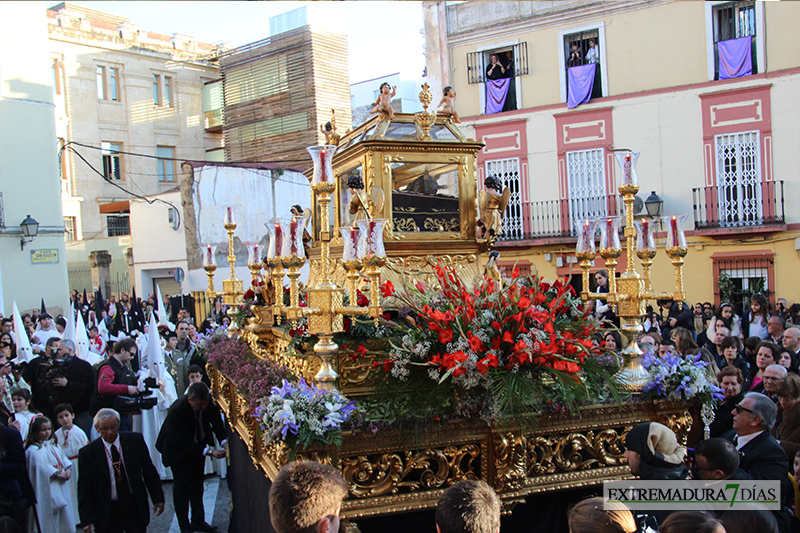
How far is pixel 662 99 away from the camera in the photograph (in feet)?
44.1

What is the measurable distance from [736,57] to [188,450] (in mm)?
12635

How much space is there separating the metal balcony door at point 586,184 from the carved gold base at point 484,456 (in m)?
10.8

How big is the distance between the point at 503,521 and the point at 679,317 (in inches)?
224

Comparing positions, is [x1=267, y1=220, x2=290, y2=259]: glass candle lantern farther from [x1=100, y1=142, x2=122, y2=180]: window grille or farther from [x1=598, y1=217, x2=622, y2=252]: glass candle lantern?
[x1=100, y1=142, x2=122, y2=180]: window grille

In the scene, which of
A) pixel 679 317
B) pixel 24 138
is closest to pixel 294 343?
pixel 679 317

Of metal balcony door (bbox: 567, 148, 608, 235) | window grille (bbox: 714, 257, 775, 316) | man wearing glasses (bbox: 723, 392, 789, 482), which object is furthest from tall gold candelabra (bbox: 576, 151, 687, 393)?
metal balcony door (bbox: 567, 148, 608, 235)

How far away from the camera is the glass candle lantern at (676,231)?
399 centimetres

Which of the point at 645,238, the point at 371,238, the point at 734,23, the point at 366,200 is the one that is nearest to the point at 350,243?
the point at 371,238

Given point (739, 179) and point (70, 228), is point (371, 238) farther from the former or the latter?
point (70, 228)

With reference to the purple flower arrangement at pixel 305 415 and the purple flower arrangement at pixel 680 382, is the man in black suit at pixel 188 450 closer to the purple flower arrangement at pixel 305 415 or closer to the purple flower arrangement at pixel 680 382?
the purple flower arrangement at pixel 305 415

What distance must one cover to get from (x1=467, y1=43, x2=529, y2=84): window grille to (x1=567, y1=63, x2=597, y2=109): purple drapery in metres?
1.07

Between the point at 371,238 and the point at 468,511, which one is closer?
the point at 468,511

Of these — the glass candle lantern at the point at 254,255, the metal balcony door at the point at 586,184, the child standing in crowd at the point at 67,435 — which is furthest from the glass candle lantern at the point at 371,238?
the metal balcony door at the point at 586,184

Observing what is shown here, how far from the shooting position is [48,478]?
4.86 m
